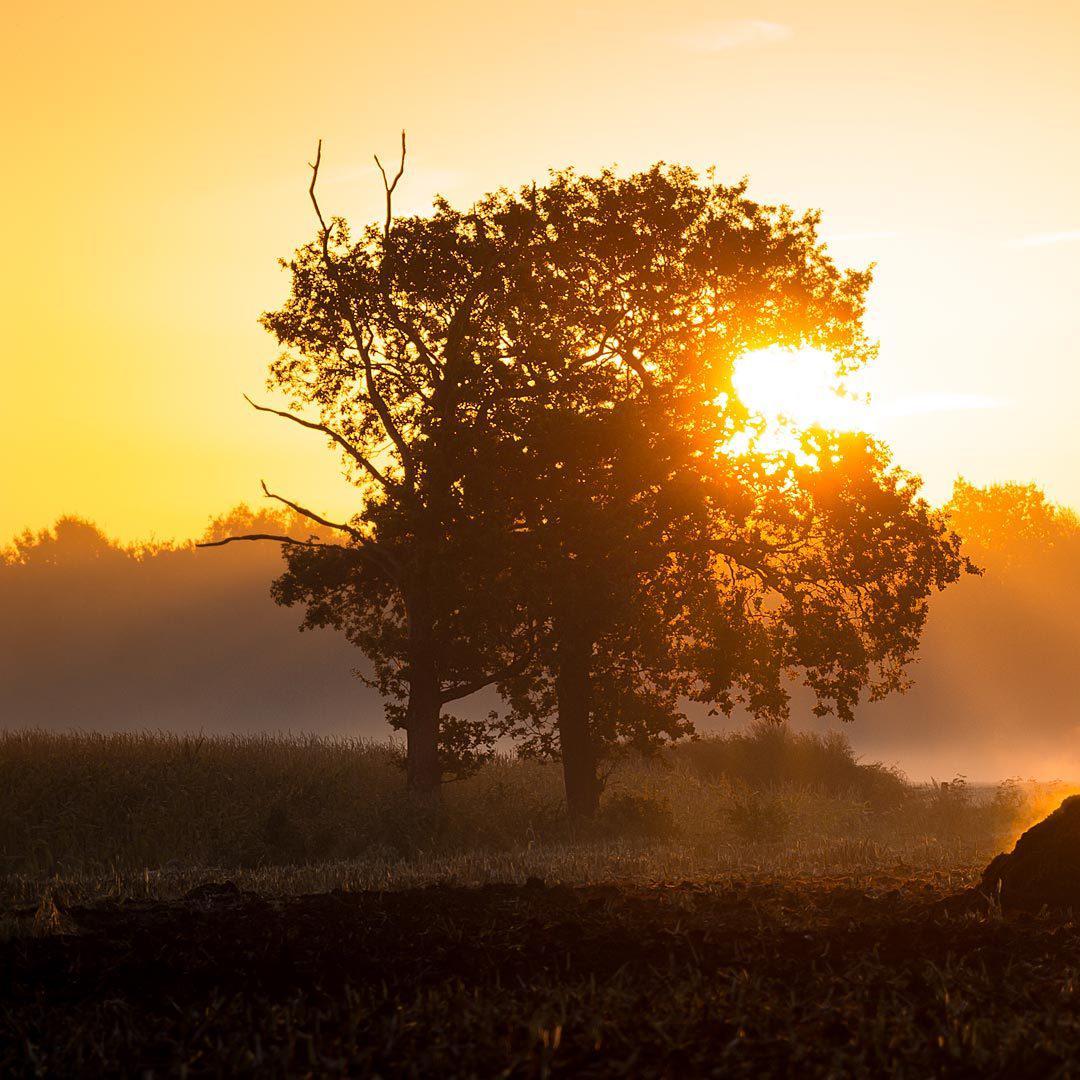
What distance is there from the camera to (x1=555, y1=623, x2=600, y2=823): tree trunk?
27578 mm

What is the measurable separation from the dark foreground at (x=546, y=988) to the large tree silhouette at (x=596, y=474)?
475 inches

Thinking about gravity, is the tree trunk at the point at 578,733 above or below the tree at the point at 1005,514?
below

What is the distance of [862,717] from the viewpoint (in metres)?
91.4

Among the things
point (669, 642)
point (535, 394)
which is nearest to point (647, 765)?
point (669, 642)

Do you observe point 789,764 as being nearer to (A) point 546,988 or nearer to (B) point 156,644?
(A) point 546,988

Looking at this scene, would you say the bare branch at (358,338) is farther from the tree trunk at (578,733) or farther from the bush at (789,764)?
the bush at (789,764)

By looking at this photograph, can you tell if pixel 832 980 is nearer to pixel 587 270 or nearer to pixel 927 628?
pixel 587 270

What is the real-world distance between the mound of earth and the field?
66 centimetres

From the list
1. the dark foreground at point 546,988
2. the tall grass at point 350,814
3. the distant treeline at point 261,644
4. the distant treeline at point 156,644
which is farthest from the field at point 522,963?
the distant treeline at point 156,644

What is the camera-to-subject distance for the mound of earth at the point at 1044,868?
13.7m

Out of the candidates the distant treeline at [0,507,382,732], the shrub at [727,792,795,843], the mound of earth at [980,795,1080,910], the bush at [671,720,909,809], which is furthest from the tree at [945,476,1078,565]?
the mound of earth at [980,795,1080,910]

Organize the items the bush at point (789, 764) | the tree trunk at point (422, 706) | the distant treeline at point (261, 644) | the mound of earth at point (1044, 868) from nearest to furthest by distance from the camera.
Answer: the mound of earth at point (1044, 868), the tree trunk at point (422, 706), the bush at point (789, 764), the distant treeline at point (261, 644)

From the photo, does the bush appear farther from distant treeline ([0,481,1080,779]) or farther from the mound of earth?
distant treeline ([0,481,1080,779])

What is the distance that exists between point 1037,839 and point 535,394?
44.2ft
